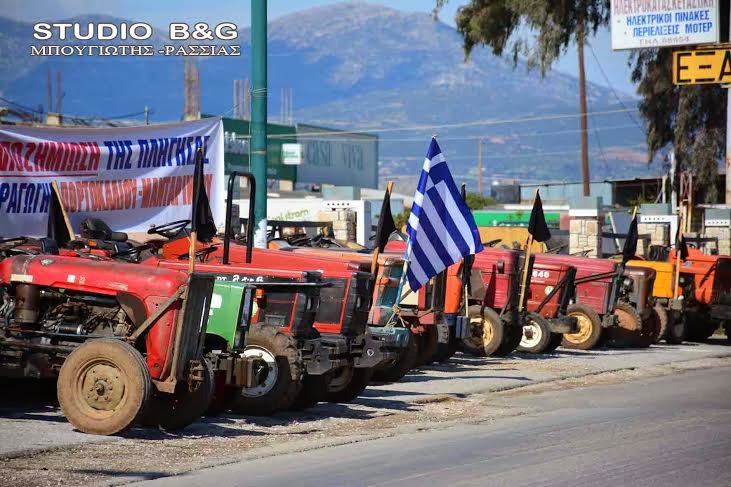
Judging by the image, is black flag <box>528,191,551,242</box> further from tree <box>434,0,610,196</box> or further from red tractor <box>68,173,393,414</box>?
tree <box>434,0,610,196</box>

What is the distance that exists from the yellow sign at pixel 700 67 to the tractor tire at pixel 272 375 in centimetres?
2168

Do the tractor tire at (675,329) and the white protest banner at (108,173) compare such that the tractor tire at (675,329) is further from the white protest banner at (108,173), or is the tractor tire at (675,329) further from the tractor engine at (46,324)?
the tractor engine at (46,324)

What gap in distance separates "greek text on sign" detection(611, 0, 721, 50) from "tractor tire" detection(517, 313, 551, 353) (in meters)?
14.6

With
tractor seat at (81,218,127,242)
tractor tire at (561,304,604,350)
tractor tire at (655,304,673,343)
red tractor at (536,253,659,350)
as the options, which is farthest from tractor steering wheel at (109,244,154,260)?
tractor tire at (655,304,673,343)

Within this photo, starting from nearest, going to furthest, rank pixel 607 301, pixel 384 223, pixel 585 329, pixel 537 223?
pixel 384 223 < pixel 537 223 < pixel 585 329 < pixel 607 301

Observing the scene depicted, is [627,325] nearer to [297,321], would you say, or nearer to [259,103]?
[259,103]

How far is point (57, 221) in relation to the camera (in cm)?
1705

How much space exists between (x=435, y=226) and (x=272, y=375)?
4776 mm

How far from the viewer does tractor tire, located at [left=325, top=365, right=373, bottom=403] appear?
15.2 m

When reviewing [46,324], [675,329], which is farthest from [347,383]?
[675,329]

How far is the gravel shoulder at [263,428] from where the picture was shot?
10508mm

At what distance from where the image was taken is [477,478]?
1045 cm

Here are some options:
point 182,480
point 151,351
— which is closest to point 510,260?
point 151,351

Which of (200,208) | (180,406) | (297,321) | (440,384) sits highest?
(200,208)
